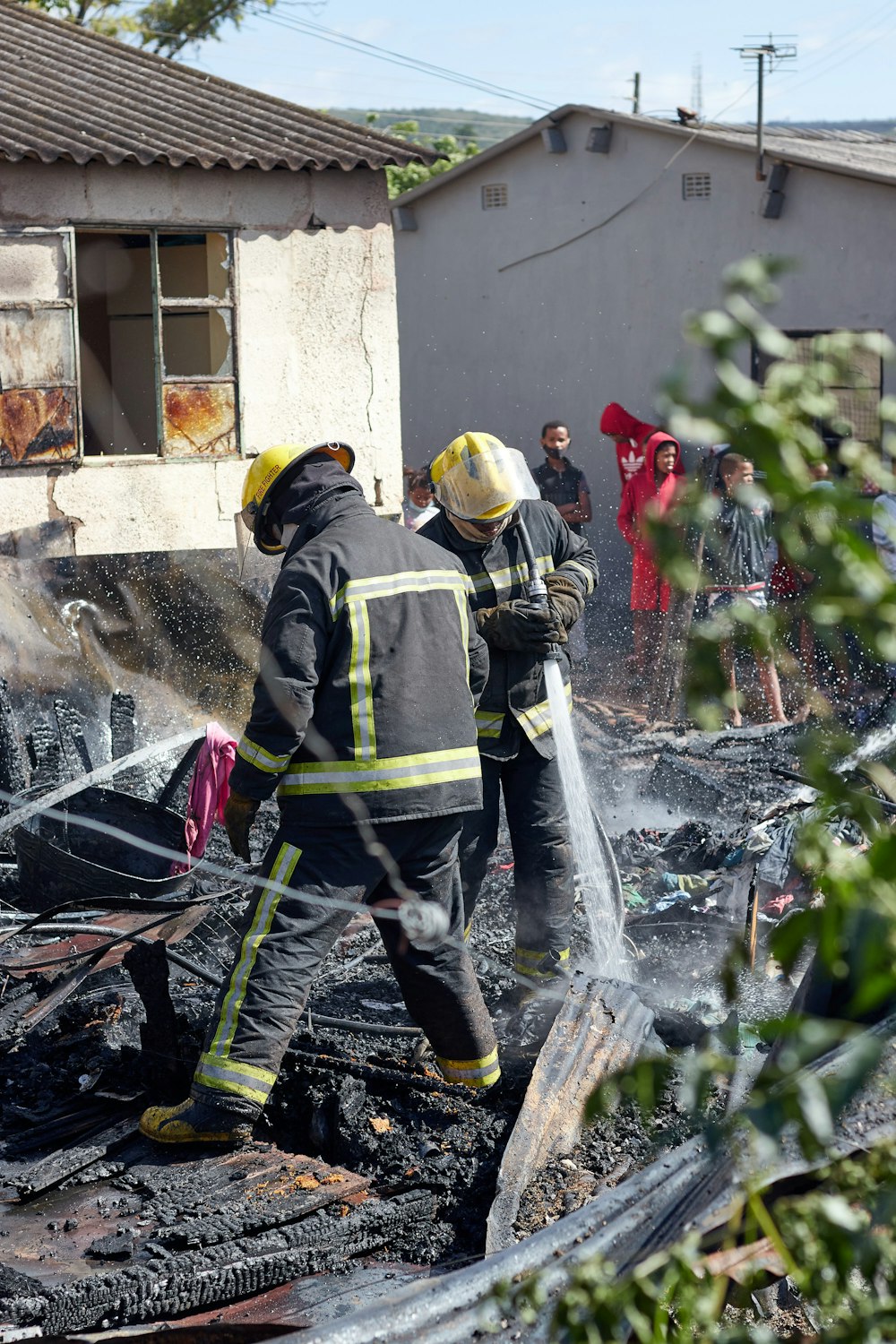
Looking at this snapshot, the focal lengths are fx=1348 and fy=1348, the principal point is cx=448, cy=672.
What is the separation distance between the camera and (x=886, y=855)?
40.3 inches

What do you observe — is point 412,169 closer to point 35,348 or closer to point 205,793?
point 35,348

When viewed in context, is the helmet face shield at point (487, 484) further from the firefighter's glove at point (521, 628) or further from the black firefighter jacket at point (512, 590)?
the firefighter's glove at point (521, 628)

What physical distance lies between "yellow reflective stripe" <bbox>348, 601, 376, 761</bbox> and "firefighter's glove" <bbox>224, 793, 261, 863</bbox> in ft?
1.30

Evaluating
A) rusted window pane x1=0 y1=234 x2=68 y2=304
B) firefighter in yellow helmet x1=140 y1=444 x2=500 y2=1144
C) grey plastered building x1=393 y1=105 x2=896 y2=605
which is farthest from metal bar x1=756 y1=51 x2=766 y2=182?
firefighter in yellow helmet x1=140 y1=444 x2=500 y2=1144

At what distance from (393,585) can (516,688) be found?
3.63 ft

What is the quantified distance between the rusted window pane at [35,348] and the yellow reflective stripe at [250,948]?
640cm

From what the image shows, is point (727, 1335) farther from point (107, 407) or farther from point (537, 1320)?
point (107, 407)

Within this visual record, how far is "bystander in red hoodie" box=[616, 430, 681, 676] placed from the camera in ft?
34.7

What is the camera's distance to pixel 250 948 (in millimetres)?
3840

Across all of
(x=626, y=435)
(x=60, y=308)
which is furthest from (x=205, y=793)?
(x=626, y=435)

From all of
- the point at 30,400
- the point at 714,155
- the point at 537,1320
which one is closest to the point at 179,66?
the point at 30,400

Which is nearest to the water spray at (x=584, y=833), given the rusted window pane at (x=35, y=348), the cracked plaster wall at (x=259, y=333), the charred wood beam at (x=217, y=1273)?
the charred wood beam at (x=217, y=1273)

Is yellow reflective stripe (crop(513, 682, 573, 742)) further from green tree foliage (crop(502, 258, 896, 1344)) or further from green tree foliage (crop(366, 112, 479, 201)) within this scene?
green tree foliage (crop(366, 112, 479, 201))

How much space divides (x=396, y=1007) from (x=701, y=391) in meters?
8.94
